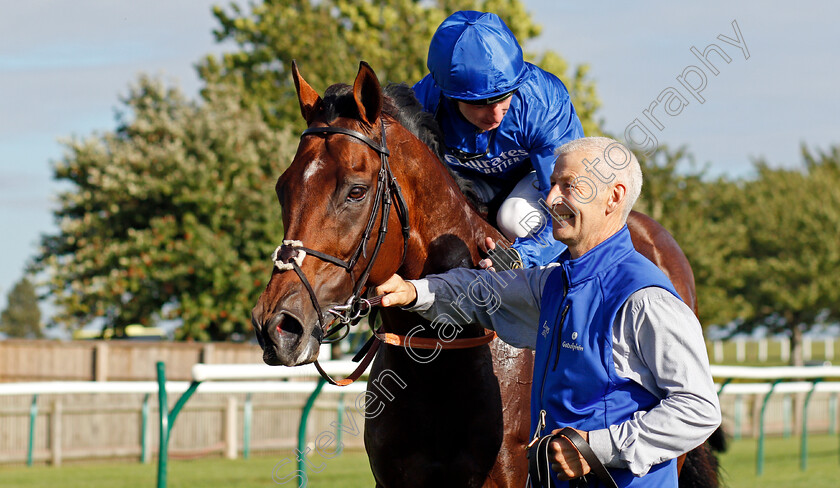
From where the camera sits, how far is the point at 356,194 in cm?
243

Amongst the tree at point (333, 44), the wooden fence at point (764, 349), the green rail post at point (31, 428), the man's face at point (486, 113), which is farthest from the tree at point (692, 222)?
the wooden fence at point (764, 349)

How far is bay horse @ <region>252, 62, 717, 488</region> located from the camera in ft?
7.52

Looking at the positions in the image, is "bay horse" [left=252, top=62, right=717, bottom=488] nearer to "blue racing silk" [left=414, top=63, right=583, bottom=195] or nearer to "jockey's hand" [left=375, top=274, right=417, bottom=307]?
"jockey's hand" [left=375, top=274, right=417, bottom=307]

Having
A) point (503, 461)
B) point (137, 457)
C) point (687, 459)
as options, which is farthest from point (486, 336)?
point (137, 457)

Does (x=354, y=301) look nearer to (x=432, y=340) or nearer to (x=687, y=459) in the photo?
(x=432, y=340)

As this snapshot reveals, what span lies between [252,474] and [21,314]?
220ft

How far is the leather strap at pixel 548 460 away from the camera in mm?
2025

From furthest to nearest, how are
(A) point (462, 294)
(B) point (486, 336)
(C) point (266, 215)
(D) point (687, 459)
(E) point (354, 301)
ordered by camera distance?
(C) point (266, 215)
(D) point (687, 459)
(B) point (486, 336)
(A) point (462, 294)
(E) point (354, 301)

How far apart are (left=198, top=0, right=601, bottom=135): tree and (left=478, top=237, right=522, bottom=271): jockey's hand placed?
15381mm

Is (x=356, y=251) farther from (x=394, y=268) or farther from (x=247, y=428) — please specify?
(x=247, y=428)

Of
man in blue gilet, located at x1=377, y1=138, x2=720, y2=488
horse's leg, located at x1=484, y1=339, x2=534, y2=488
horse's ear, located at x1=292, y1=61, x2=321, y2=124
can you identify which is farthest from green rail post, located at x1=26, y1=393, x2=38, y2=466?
man in blue gilet, located at x1=377, y1=138, x2=720, y2=488

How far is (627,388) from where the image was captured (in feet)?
6.84

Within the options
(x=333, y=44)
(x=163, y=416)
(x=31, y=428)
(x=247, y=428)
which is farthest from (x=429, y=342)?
(x=333, y=44)

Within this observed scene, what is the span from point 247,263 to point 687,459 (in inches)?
459
